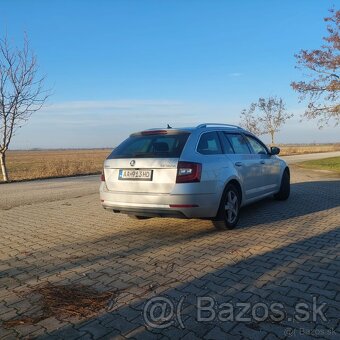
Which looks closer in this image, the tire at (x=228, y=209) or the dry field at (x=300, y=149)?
the tire at (x=228, y=209)

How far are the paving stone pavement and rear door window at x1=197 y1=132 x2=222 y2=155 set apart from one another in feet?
4.27

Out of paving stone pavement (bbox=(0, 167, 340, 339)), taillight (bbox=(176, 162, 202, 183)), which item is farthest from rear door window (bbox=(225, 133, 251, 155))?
taillight (bbox=(176, 162, 202, 183))

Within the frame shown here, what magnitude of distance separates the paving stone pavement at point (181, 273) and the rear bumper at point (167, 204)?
1.39 feet

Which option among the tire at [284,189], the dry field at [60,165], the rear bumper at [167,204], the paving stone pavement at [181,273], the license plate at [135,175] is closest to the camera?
the paving stone pavement at [181,273]

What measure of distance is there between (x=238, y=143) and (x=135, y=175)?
232cm

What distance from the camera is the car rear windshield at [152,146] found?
535 cm

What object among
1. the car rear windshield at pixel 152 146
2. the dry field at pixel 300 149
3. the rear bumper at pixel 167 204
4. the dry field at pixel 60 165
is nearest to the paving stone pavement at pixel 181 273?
the rear bumper at pixel 167 204

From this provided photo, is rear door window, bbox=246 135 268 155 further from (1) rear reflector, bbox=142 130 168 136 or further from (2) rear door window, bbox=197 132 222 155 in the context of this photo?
(1) rear reflector, bbox=142 130 168 136

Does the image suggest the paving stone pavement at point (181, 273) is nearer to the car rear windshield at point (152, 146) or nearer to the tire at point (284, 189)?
the car rear windshield at point (152, 146)

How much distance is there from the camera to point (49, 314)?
3059 mm

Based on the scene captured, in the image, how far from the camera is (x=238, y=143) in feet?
22.1

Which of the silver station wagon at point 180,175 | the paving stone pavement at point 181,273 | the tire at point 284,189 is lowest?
the paving stone pavement at point 181,273

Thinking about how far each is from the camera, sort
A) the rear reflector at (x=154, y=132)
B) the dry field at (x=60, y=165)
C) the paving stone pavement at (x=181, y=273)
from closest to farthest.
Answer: the paving stone pavement at (x=181, y=273) → the rear reflector at (x=154, y=132) → the dry field at (x=60, y=165)

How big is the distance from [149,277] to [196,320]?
101cm
